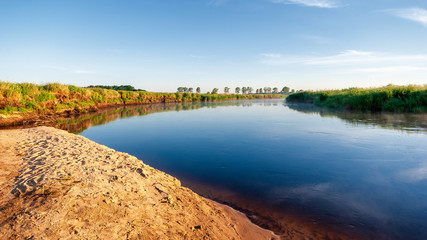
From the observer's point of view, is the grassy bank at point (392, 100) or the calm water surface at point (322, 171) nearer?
the calm water surface at point (322, 171)

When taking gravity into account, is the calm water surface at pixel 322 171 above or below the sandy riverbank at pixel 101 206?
below

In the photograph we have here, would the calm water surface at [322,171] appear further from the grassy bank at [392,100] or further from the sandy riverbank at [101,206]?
the grassy bank at [392,100]

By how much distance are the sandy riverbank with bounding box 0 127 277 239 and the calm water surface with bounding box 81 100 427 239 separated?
1.29m

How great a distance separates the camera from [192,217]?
3000mm

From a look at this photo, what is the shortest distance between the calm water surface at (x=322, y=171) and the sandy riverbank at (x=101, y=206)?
4.22 ft

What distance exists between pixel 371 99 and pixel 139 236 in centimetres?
2552

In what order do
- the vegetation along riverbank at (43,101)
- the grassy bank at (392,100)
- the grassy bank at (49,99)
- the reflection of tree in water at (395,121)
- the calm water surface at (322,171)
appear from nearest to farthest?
1. the calm water surface at (322,171)
2. the reflection of tree in water at (395,121)
3. the vegetation along riverbank at (43,101)
4. the grassy bank at (49,99)
5. the grassy bank at (392,100)

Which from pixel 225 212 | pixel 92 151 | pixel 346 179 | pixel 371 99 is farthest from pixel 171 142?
pixel 371 99

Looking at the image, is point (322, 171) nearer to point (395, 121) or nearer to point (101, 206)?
point (101, 206)

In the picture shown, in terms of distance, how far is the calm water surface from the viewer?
3.77m

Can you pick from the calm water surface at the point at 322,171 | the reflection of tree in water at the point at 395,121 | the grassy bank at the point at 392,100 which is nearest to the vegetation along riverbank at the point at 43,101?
the calm water surface at the point at 322,171

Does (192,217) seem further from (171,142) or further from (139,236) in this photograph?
(171,142)

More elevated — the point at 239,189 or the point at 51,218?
the point at 51,218

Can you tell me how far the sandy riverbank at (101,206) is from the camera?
232 centimetres
